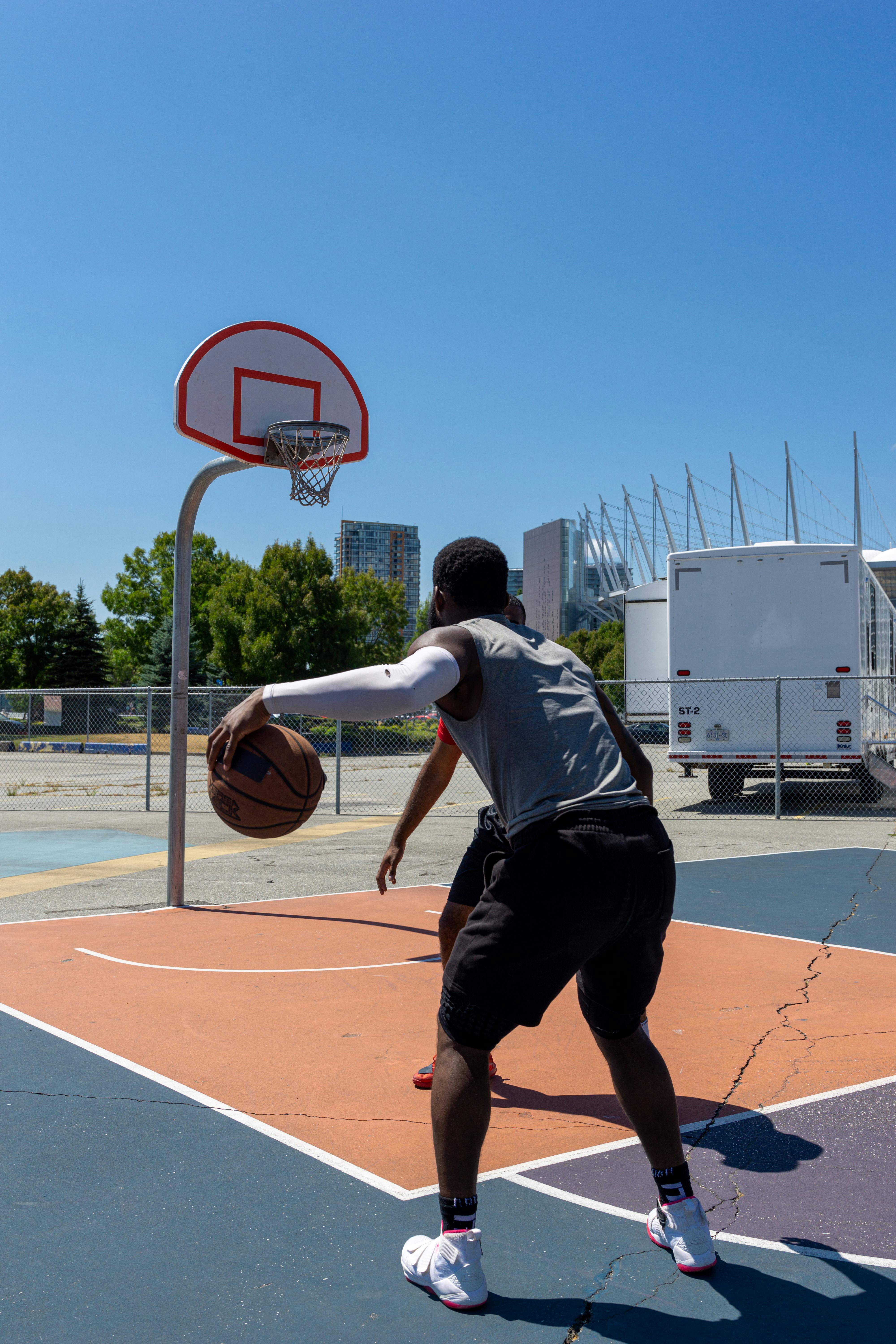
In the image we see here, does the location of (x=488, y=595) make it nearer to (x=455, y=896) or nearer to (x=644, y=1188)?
(x=455, y=896)

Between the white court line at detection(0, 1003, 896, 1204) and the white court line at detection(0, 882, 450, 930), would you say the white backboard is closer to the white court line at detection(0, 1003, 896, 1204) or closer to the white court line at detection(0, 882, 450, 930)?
the white court line at detection(0, 882, 450, 930)

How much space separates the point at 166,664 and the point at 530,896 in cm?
5150

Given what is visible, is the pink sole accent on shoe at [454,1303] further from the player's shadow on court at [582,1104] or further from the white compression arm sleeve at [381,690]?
the white compression arm sleeve at [381,690]

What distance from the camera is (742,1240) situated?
316cm

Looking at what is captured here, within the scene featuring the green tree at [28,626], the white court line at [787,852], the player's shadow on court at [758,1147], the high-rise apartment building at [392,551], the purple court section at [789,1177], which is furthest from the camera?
the high-rise apartment building at [392,551]

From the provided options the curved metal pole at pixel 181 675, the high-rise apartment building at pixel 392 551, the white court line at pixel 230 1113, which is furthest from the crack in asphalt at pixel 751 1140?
the high-rise apartment building at pixel 392 551

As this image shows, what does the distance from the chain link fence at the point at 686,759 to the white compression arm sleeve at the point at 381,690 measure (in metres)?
8.73

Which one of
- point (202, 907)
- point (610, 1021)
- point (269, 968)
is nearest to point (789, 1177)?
point (610, 1021)

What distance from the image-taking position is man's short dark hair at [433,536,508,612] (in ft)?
10.2

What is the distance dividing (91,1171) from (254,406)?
22.1ft

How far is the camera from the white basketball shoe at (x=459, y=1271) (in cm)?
276

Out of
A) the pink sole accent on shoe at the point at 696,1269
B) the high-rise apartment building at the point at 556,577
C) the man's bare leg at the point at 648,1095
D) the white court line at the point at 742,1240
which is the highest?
the high-rise apartment building at the point at 556,577

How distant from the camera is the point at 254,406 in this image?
9.06m

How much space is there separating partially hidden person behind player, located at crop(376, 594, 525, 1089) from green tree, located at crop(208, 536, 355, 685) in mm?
38206
